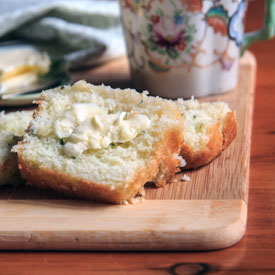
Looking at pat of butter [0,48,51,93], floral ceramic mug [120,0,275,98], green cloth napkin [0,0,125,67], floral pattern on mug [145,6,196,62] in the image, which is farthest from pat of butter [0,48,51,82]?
floral pattern on mug [145,6,196,62]

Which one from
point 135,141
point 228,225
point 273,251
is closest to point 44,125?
point 135,141

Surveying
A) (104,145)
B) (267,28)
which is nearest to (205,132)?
(104,145)

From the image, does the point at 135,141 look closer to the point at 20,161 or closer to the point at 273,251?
the point at 20,161

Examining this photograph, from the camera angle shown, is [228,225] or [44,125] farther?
[44,125]

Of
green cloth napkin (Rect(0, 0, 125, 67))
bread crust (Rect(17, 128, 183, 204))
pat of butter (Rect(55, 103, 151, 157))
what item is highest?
pat of butter (Rect(55, 103, 151, 157))

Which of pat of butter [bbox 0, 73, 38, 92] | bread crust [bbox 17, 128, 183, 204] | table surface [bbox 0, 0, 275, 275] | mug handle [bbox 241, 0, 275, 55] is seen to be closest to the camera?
table surface [bbox 0, 0, 275, 275]

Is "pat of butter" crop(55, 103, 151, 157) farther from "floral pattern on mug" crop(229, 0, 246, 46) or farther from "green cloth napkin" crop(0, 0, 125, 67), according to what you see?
"green cloth napkin" crop(0, 0, 125, 67)

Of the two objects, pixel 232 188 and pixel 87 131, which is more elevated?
pixel 87 131

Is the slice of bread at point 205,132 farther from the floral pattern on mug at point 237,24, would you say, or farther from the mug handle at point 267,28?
the mug handle at point 267,28
